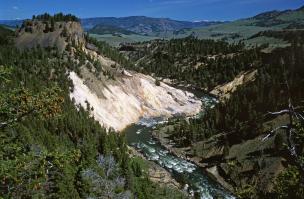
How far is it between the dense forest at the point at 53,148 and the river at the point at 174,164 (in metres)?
4.75

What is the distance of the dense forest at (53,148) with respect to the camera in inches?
744

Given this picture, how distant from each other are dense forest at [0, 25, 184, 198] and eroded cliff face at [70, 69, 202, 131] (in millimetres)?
4185

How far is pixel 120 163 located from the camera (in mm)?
59844

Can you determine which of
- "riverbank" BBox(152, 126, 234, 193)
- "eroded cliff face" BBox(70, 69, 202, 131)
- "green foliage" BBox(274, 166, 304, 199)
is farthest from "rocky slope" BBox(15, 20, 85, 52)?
"green foliage" BBox(274, 166, 304, 199)

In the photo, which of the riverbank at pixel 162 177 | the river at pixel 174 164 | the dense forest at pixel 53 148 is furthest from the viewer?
the riverbank at pixel 162 177

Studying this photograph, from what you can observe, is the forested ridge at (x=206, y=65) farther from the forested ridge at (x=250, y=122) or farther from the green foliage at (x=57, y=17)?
the green foliage at (x=57, y=17)

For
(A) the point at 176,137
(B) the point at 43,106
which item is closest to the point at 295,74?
(A) the point at 176,137

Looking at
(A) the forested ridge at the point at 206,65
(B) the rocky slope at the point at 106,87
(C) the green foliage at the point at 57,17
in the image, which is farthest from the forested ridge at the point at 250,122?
(C) the green foliage at the point at 57,17

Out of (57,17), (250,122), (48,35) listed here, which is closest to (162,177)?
(250,122)

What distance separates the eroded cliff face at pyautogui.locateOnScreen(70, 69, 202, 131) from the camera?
98.9m

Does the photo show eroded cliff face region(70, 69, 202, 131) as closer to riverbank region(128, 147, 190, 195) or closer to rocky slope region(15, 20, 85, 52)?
rocky slope region(15, 20, 85, 52)

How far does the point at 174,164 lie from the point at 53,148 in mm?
21621

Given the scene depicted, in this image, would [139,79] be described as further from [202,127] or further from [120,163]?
[120,163]

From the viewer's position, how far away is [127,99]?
358 ft
